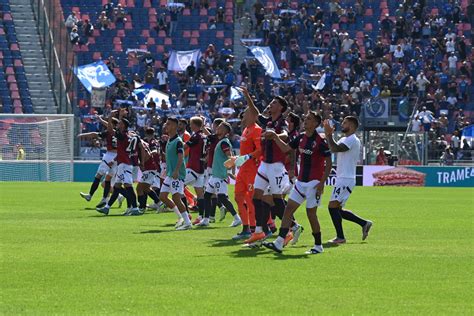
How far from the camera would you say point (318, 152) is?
58.0 feet

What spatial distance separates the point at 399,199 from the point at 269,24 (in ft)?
71.1

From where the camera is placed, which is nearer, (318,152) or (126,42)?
(318,152)

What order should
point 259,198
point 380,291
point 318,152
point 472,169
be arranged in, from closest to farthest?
point 380,291 → point 318,152 → point 259,198 → point 472,169

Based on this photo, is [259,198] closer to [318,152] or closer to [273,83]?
[318,152]

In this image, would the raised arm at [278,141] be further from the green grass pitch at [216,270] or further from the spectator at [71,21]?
the spectator at [71,21]

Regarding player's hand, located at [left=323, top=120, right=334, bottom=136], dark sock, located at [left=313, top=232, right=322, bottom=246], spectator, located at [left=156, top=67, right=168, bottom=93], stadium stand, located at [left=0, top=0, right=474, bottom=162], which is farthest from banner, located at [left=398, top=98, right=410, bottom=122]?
player's hand, located at [left=323, top=120, right=334, bottom=136]

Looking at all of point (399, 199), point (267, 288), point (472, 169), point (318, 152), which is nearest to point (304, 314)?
point (267, 288)

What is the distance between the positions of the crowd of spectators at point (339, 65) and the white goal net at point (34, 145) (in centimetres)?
498

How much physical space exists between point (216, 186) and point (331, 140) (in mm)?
6280

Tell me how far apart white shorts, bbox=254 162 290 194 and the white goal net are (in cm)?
2969

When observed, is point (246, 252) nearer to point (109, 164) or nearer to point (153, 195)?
point (153, 195)

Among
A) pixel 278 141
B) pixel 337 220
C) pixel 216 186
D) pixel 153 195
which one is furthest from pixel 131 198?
pixel 278 141

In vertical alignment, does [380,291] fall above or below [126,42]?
below

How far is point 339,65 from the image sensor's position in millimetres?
56938
